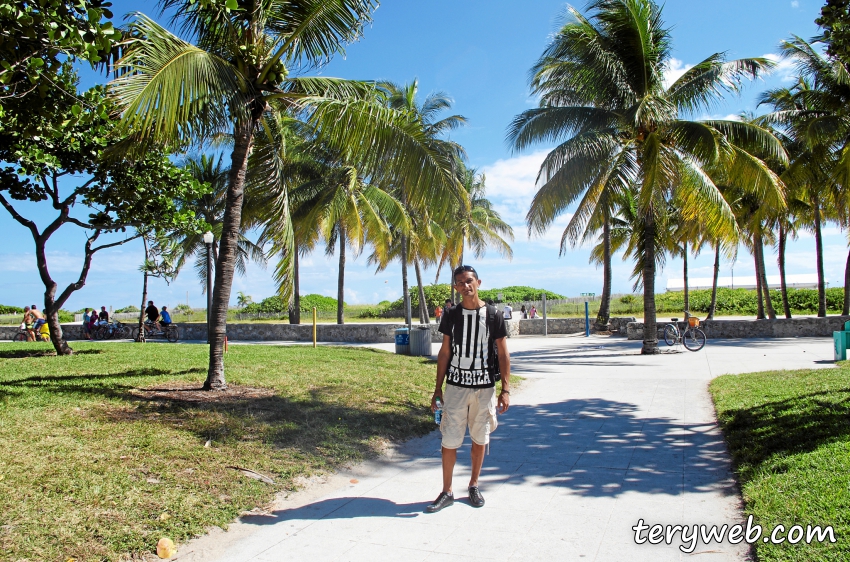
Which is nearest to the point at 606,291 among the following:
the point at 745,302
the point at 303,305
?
the point at 745,302

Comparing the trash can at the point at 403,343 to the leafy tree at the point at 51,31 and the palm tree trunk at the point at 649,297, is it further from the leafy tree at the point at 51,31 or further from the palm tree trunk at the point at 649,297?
the leafy tree at the point at 51,31

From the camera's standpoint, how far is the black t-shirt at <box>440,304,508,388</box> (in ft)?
14.4

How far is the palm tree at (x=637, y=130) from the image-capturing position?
13.8m

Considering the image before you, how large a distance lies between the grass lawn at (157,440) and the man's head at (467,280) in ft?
7.58

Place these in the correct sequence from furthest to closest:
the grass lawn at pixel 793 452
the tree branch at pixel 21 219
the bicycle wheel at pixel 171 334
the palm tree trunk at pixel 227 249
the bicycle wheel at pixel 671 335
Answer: the bicycle wheel at pixel 171 334, the bicycle wheel at pixel 671 335, the tree branch at pixel 21 219, the palm tree trunk at pixel 227 249, the grass lawn at pixel 793 452

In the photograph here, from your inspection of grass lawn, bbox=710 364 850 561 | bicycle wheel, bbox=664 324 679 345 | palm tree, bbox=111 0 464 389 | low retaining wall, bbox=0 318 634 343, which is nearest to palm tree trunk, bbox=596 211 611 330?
low retaining wall, bbox=0 318 634 343

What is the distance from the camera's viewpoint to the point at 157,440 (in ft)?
18.0

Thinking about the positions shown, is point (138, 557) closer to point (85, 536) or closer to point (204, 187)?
point (85, 536)

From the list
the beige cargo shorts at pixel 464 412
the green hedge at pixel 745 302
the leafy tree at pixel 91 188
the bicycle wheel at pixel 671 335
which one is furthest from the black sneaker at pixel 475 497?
the green hedge at pixel 745 302

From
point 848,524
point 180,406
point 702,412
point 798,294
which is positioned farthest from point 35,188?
point 798,294

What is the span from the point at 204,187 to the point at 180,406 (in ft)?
19.4

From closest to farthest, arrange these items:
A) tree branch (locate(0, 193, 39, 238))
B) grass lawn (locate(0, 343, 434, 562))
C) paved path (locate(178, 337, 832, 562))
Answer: paved path (locate(178, 337, 832, 562)) → grass lawn (locate(0, 343, 434, 562)) → tree branch (locate(0, 193, 39, 238))

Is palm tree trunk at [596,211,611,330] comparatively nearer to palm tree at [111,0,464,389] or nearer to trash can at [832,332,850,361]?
trash can at [832,332,850,361]

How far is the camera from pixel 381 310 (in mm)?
41312
